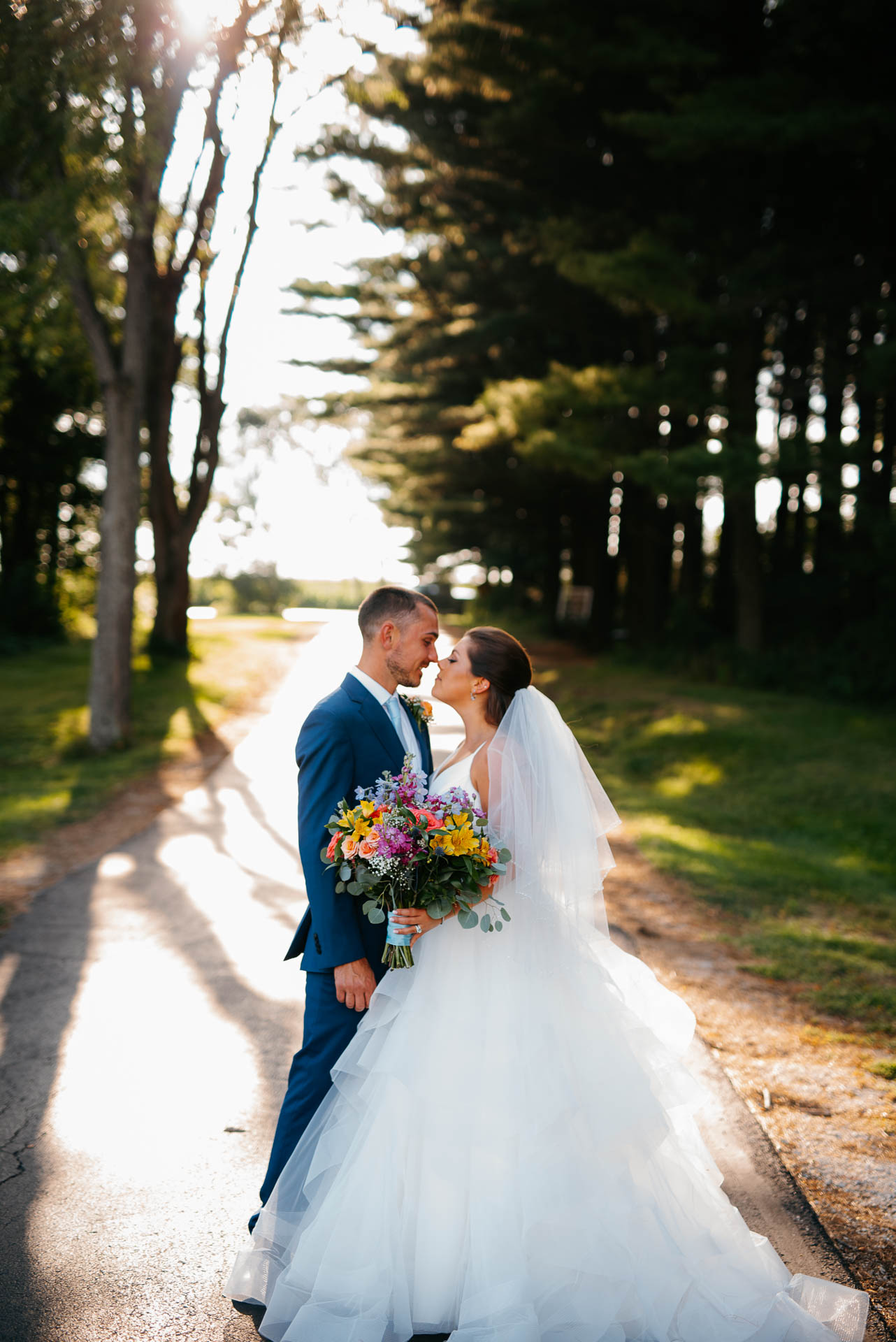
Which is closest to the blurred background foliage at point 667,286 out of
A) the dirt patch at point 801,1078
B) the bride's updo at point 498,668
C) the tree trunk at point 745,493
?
the tree trunk at point 745,493

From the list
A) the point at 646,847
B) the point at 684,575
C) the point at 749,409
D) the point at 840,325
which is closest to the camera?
the point at 646,847

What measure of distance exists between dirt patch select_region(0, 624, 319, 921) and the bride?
16.4ft

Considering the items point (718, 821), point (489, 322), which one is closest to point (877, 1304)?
point (718, 821)

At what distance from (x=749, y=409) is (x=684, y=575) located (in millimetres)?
7578

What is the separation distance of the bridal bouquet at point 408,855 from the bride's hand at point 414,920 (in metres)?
0.02

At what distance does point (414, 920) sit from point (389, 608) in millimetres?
1133

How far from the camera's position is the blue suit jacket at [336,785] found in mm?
3238

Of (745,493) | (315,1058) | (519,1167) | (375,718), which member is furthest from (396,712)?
(745,493)

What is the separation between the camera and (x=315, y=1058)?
335 centimetres

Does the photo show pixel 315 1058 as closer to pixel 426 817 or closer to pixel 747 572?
pixel 426 817

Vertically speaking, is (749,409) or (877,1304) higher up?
(749,409)

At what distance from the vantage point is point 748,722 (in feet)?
48.3

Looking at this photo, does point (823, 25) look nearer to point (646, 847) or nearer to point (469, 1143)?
point (646, 847)

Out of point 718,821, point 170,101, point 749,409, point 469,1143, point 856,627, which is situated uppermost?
point 170,101
